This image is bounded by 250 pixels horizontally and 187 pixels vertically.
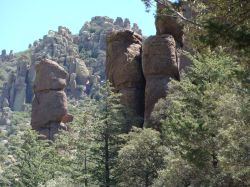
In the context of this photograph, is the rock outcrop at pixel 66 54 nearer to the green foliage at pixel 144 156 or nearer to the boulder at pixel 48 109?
the boulder at pixel 48 109

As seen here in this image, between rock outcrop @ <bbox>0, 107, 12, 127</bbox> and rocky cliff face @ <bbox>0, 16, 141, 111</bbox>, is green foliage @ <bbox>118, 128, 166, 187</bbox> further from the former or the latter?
rock outcrop @ <bbox>0, 107, 12, 127</bbox>

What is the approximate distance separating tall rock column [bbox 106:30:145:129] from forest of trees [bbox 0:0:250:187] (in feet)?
9.60

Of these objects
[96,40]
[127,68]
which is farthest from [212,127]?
[96,40]

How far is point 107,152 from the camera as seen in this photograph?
36.4 m

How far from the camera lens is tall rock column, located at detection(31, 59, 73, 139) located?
62.7 m

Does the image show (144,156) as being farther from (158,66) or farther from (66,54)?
(66,54)

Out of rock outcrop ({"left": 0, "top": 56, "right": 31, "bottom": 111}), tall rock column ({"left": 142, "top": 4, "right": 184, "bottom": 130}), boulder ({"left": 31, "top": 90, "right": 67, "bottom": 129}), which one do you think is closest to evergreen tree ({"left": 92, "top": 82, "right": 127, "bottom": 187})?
tall rock column ({"left": 142, "top": 4, "right": 184, "bottom": 130})

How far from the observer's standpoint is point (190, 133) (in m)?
23.4

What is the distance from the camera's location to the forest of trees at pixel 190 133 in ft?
42.8

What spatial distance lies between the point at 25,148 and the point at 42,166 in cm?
272

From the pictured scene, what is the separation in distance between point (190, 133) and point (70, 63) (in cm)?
12493

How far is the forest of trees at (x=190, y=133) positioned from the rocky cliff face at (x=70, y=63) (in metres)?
84.5

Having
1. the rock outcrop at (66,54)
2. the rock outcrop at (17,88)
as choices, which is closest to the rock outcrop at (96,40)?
the rock outcrop at (66,54)

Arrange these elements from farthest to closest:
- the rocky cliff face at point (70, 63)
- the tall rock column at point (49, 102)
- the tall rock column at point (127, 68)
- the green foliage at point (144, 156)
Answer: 1. the rocky cliff face at point (70, 63)
2. the tall rock column at point (49, 102)
3. the tall rock column at point (127, 68)
4. the green foliage at point (144, 156)
